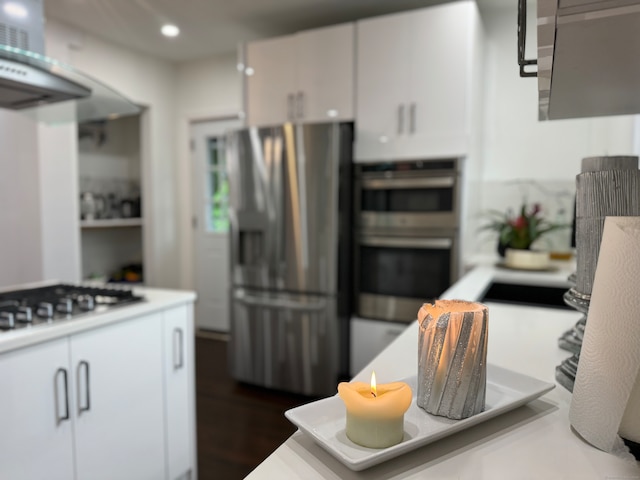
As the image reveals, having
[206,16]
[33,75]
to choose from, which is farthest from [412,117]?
[33,75]

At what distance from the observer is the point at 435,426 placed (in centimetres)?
62

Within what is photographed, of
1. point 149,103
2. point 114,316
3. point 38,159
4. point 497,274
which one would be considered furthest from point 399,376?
point 149,103

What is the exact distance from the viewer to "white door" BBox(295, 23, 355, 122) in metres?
2.90

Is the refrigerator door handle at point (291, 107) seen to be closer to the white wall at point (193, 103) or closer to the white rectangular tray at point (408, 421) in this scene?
the white wall at point (193, 103)

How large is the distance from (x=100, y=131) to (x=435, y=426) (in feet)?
14.9

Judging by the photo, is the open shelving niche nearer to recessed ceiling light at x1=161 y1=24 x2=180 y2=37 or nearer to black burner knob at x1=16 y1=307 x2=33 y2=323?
recessed ceiling light at x1=161 y1=24 x2=180 y2=37

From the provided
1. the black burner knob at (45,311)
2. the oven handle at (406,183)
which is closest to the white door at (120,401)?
the black burner knob at (45,311)

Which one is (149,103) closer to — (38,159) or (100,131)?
(100,131)

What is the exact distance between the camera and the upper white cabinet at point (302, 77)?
2.92 metres

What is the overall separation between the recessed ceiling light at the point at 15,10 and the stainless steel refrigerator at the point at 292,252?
60.5 inches

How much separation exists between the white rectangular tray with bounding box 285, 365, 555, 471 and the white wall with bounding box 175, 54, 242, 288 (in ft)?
12.2

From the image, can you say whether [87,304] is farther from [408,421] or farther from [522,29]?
[522,29]

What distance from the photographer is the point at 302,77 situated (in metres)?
3.05

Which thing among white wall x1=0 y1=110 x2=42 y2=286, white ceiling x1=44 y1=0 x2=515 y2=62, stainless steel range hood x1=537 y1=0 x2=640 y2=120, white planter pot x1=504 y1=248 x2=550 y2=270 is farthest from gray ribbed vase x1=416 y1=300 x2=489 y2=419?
white wall x1=0 y1=110 x2=42 y2=286
